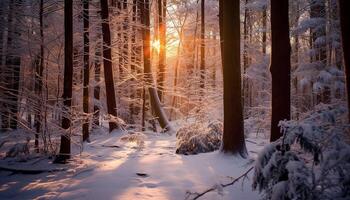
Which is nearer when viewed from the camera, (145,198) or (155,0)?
(145,198)

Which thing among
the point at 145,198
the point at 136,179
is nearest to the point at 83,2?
the point at 136,179

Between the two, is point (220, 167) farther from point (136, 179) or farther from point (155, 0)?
point (155, 0)

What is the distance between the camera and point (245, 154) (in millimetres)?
8828

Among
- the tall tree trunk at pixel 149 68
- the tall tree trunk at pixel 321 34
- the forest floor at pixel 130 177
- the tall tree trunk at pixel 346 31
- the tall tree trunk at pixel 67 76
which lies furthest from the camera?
the tall tree trunk at pixel 149 68

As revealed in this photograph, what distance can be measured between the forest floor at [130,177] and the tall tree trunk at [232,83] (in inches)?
22.4

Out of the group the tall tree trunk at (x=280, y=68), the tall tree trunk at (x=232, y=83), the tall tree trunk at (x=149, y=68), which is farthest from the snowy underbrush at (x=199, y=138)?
the tall tree trunk at (x=149, y=68)

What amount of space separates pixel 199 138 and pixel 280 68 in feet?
13.3

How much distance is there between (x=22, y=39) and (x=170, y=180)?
20.8 feet

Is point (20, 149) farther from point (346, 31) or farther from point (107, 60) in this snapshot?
point (346, 31)

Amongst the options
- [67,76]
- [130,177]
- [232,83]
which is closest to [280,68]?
[232,83]

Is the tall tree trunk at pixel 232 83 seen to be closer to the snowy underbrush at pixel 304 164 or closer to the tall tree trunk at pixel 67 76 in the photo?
the tall tree trunk at pixel 67 76

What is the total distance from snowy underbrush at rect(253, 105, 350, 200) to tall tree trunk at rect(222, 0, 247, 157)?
4382mm

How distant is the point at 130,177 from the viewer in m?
7.23

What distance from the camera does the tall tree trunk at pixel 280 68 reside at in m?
7.02
